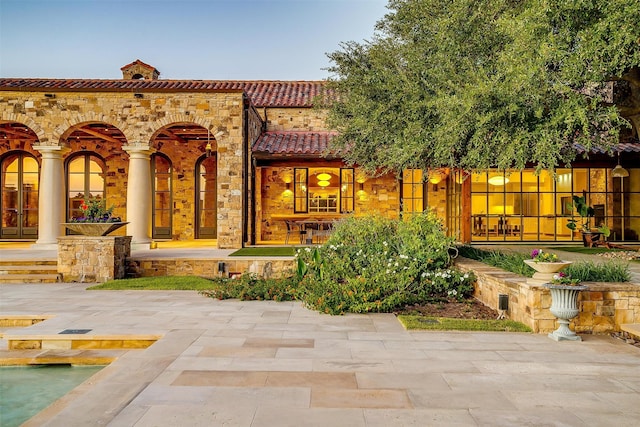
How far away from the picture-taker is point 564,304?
17.2 feet

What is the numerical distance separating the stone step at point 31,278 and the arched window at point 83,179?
7.62 metres

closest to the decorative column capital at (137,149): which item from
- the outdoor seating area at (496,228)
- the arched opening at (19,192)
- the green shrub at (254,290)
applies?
the green shrub at (254,290)

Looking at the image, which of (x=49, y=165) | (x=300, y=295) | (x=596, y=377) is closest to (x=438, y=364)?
(x=596, y=377)

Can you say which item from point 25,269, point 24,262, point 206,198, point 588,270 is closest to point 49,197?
point 24,262

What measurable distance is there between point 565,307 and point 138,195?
10861 mm

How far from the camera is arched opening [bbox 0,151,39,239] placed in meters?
17.0

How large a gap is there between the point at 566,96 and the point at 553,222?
11053 mm

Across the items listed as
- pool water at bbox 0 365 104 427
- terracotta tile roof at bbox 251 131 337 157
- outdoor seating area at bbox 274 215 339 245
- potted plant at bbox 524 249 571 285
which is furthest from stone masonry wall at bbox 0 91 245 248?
potted plant at bbox 524 249 571 285

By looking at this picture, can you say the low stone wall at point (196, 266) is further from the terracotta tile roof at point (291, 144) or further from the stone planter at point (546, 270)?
the stone planter at point (546, 270)

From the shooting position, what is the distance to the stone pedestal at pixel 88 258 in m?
9.70

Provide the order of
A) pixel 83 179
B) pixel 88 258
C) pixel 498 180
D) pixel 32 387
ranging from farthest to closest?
pixel 83 179 < pixel 498 180 < pixel 88 258 < pixel 32 387

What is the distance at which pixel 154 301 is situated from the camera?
24.7 feet

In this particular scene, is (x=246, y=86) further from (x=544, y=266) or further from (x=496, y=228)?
(x=544, y=266)

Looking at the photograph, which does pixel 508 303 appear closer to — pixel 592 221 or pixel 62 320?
pixel 62 320
